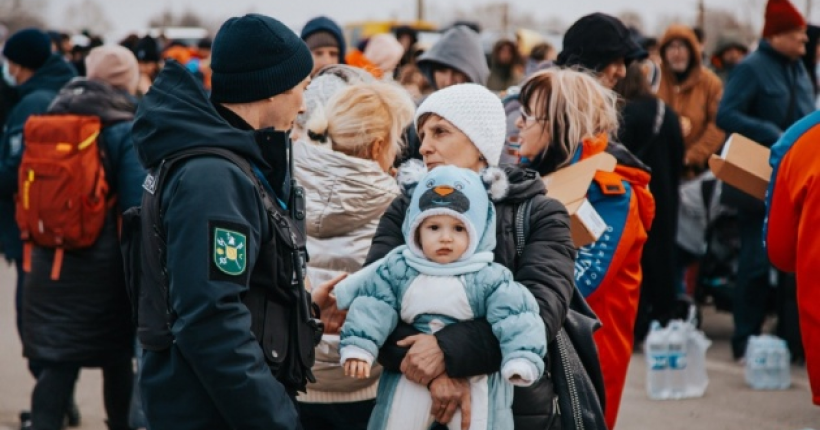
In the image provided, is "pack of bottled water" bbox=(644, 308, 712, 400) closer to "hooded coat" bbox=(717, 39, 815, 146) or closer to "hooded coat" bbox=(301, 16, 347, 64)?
"hooded coat" bbox=(717, 39, 815, 146)

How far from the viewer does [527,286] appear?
3.50 metres

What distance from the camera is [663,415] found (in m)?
7.15

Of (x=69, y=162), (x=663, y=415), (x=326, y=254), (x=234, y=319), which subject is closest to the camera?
(x=234, y=319)

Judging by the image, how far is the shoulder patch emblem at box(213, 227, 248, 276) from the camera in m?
2.95

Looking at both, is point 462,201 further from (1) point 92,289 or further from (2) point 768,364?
(2) point 768,364

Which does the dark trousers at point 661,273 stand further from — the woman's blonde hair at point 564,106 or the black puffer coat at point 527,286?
the black puffer coat at point 527,286

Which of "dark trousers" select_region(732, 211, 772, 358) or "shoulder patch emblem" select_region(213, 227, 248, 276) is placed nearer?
"shoulder patch emblem" select_region(213, 227, 248, 276)

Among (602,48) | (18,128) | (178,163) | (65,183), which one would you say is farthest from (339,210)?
(18,128)

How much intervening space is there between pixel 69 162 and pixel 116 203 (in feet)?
1.13

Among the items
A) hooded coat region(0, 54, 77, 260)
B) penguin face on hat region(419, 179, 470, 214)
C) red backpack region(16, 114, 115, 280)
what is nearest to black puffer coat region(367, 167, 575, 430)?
penguin face on hat region(419, 179, 470, 214)

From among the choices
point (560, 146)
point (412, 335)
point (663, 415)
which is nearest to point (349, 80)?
point (560, 146)

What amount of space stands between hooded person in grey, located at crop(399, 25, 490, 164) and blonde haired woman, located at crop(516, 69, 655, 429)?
2594mm

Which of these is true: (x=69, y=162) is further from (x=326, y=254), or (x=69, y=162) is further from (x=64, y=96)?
(x=326, y=254)

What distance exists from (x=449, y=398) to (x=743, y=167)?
274 cm
